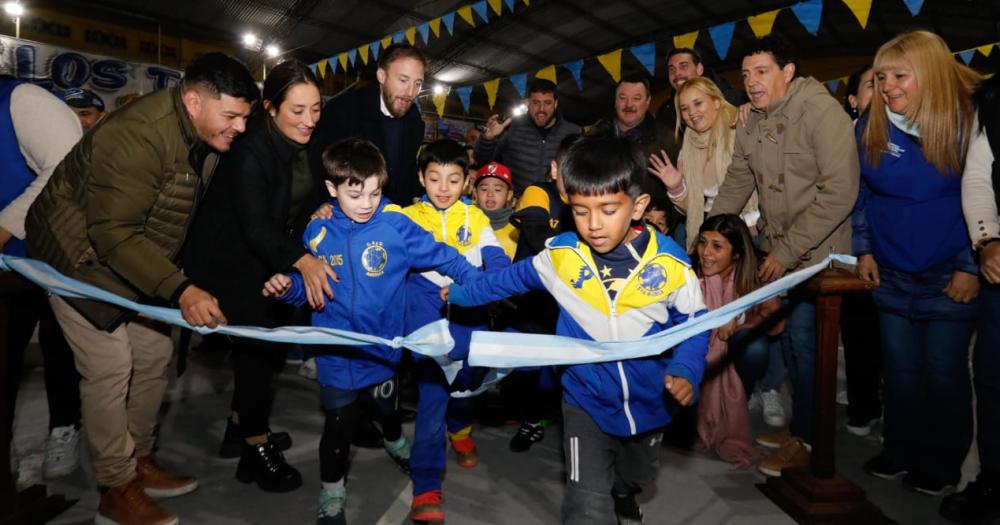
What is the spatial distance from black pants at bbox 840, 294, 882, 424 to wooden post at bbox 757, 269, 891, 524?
1.16 meters

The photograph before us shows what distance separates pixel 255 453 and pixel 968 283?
3.53m

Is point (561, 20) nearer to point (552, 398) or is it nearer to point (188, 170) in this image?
point (552, 398)

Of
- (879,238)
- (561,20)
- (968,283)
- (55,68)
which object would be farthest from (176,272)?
(561,20)

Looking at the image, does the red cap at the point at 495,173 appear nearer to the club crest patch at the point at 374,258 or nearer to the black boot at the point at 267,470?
the club crest patch at the point at 374,258

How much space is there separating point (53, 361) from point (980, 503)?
4.56 metres

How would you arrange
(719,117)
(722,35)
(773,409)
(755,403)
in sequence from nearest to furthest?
(719,117), (773,409), (755,403), (722,35)

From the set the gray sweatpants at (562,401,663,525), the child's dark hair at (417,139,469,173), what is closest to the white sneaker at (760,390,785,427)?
the gray sweatpants at (562,401,663,525)

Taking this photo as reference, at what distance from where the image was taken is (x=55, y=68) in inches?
401

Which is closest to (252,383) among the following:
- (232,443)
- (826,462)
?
(232,443)

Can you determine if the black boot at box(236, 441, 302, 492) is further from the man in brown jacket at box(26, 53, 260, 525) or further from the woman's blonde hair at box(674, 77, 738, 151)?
the woman's blonde hair at box(674, 77, 738, 151)

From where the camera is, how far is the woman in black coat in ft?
8.65

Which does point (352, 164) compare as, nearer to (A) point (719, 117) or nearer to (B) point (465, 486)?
(B) point (465, 486)

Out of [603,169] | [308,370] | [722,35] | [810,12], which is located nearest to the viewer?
[603,169]

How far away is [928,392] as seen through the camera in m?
2.89
